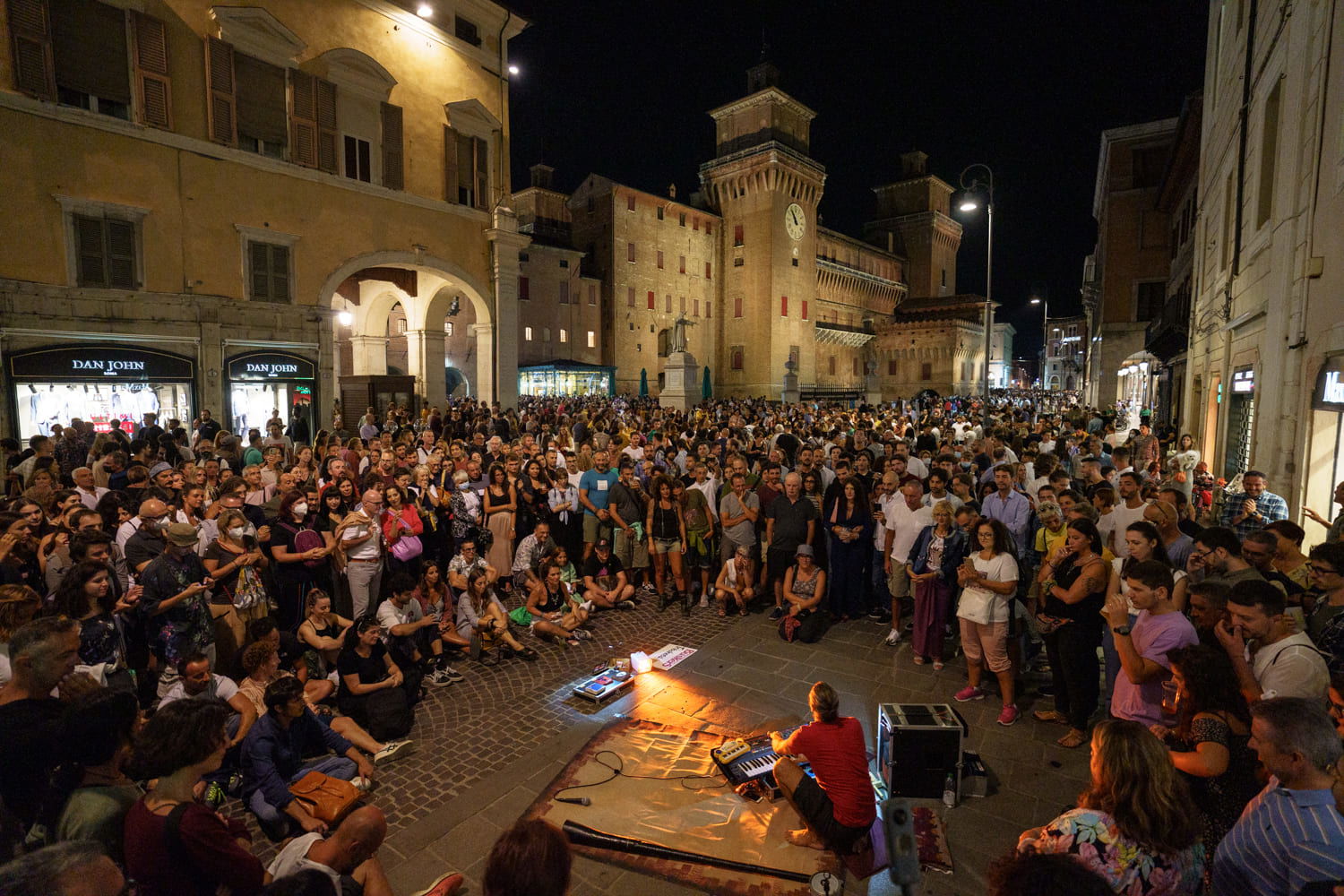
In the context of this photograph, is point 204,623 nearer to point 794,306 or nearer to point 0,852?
point 0,852

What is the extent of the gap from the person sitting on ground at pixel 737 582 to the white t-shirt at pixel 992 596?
3133 millimetres

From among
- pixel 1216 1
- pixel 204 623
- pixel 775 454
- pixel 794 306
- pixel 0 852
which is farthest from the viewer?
pixel 794 306

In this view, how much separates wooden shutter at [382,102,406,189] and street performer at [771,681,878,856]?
19698 millimetres

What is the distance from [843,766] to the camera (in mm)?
3854

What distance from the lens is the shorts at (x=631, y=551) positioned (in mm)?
8758

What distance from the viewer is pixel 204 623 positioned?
5.34 metres

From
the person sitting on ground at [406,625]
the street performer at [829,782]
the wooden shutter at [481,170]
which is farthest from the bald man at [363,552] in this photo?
the wooden shutter at [481,170]

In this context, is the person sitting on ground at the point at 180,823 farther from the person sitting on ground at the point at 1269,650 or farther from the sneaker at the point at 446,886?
the person sitting on ground at the point at 1269,650

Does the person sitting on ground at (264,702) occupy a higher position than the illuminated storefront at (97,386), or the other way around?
the illuminated storefront at (97,386)

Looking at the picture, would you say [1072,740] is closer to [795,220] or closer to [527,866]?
[527,866]

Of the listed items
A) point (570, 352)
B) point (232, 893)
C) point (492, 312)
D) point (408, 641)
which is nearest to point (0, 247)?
point (492, 312)

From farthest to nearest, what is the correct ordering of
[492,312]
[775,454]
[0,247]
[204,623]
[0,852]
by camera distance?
[492,312]
[0,247]
[775,454]
[204,623]
[0,852]

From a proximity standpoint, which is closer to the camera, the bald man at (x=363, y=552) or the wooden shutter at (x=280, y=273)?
the bald man at (x=363, y=552)

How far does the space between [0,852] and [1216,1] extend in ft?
71.3
